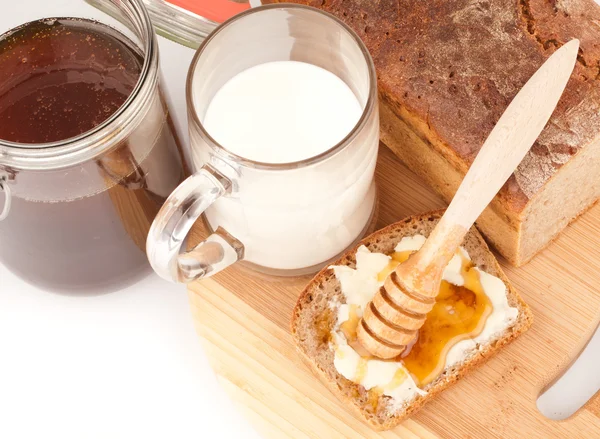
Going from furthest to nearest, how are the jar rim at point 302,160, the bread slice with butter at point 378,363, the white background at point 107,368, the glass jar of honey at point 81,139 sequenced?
1. the white background at point 107,368
2. the bread slice with butter at point 378,363
3. the glass jar of honey at point 81,139
4. the jar rim at point 302,160

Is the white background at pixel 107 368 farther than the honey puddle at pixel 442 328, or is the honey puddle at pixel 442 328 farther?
the white background at pixel 107 368

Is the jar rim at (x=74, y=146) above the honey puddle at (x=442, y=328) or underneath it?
above

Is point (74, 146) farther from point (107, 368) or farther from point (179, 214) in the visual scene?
point (107, 368)

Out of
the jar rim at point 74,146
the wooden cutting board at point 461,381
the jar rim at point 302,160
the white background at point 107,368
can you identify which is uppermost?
the jar rim at point 302,160

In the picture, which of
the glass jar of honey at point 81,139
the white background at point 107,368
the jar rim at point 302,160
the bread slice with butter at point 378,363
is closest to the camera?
the jar rim at point 302,160

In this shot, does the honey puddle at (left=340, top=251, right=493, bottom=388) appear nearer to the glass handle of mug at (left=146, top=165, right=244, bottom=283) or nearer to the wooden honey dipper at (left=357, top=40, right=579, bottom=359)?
the wooden honey dipper at (left=357, top=40, right=579, bottom=359)

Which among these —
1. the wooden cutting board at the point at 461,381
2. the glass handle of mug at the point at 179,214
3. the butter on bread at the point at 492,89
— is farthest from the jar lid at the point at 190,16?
the glass handle of mug at the point at 179,214

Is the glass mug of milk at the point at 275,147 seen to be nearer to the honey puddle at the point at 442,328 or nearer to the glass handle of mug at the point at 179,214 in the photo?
the glass handle of mug at the point at 179,214

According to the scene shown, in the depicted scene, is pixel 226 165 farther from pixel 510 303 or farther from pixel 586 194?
pixel 586 194
